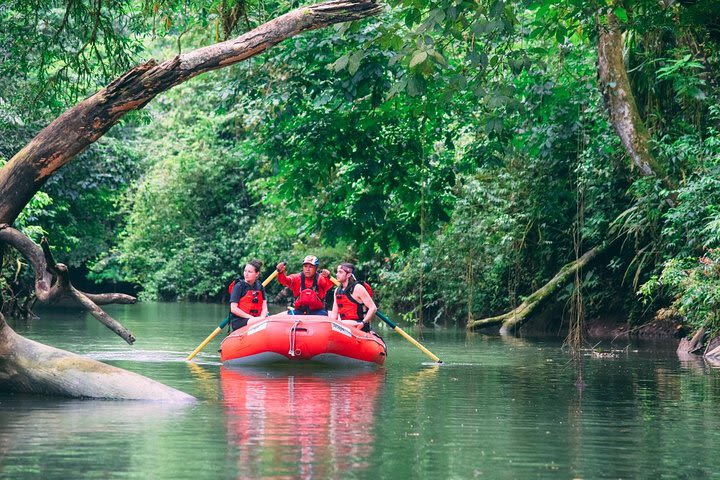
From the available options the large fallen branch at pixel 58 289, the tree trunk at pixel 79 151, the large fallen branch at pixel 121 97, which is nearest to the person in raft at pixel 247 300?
the tree trunk at pixel 79 151

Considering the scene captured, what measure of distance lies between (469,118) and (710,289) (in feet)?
21.1

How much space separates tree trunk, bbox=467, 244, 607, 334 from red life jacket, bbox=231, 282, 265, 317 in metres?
8.84

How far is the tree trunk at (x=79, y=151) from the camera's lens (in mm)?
12148

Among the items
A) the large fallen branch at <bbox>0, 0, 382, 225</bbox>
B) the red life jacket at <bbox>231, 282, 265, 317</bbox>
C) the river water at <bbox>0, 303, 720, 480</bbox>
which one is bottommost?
the river water at <bbox>0, 303, 720, 480</bbox>


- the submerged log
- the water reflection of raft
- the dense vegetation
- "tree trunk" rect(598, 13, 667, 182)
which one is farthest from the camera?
"tree trunk" rect(598, 13, 667, 182)

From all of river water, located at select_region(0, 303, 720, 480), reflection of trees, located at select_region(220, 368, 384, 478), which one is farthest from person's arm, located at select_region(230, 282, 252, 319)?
reflection of trees, located at select_region(220, 368, 384, 478)

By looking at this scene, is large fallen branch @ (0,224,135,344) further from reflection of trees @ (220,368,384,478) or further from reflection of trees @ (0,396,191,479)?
reflection of trees @ (220,368,384,478)

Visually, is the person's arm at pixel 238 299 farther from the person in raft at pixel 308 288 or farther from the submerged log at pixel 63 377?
the submerged log at pixel 63 377

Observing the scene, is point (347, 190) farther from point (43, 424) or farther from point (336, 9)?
point (43, 424)

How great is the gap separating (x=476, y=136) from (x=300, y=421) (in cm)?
1411

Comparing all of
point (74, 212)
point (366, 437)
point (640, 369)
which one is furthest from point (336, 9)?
point (74, 212)

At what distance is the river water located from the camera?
8899 millimetres

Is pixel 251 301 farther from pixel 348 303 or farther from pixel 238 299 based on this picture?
pixel 348 303

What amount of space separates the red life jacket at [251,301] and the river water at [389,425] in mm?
920
